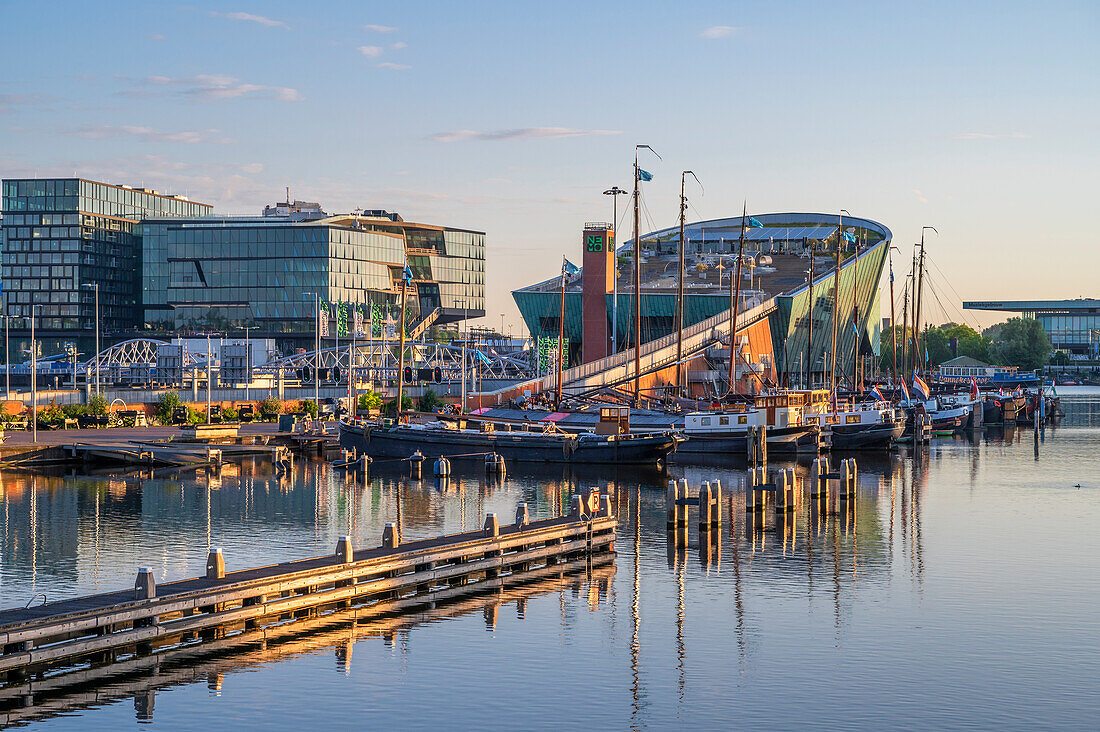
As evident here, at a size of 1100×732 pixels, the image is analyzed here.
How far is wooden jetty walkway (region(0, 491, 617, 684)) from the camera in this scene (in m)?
29.2

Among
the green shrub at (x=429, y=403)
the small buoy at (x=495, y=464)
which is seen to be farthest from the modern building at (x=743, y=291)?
the small buoy at (x=495, y=464)

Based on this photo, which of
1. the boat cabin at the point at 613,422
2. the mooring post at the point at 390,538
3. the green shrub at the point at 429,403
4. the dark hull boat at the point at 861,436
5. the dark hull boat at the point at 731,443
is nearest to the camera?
the mooring post at the point at 390,538

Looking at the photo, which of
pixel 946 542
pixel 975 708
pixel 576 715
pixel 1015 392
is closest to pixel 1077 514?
pixel 946 542

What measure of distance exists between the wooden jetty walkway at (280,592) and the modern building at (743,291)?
8470 cm

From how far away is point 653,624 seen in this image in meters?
35.3

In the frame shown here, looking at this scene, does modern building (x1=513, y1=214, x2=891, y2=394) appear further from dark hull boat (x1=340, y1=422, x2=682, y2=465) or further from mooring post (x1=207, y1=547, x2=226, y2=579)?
mooring post (x1=207, y1=547, x2=226, y2=579)

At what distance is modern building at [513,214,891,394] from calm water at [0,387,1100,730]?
72181 millimetres

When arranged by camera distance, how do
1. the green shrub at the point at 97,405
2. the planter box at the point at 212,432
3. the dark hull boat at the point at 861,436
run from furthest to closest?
the green shrub at the point at 97,405
the dark hull boat at the point at 861,436
the planter box at the point at 212,432

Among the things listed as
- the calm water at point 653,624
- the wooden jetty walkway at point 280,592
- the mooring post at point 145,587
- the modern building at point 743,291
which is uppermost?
the modern building at point 743,291

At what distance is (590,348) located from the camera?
14600 cm

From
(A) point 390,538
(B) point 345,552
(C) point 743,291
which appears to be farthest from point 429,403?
(B) point 345,552

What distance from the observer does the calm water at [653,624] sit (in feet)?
89.9

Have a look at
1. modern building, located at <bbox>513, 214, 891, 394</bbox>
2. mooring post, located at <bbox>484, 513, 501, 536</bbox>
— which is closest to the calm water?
mooring post, located at <bbox>484, 513, 501, 536</bbox>

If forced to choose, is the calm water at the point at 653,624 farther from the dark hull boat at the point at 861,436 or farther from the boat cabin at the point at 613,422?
the dark hull boat at the point at 861,436
